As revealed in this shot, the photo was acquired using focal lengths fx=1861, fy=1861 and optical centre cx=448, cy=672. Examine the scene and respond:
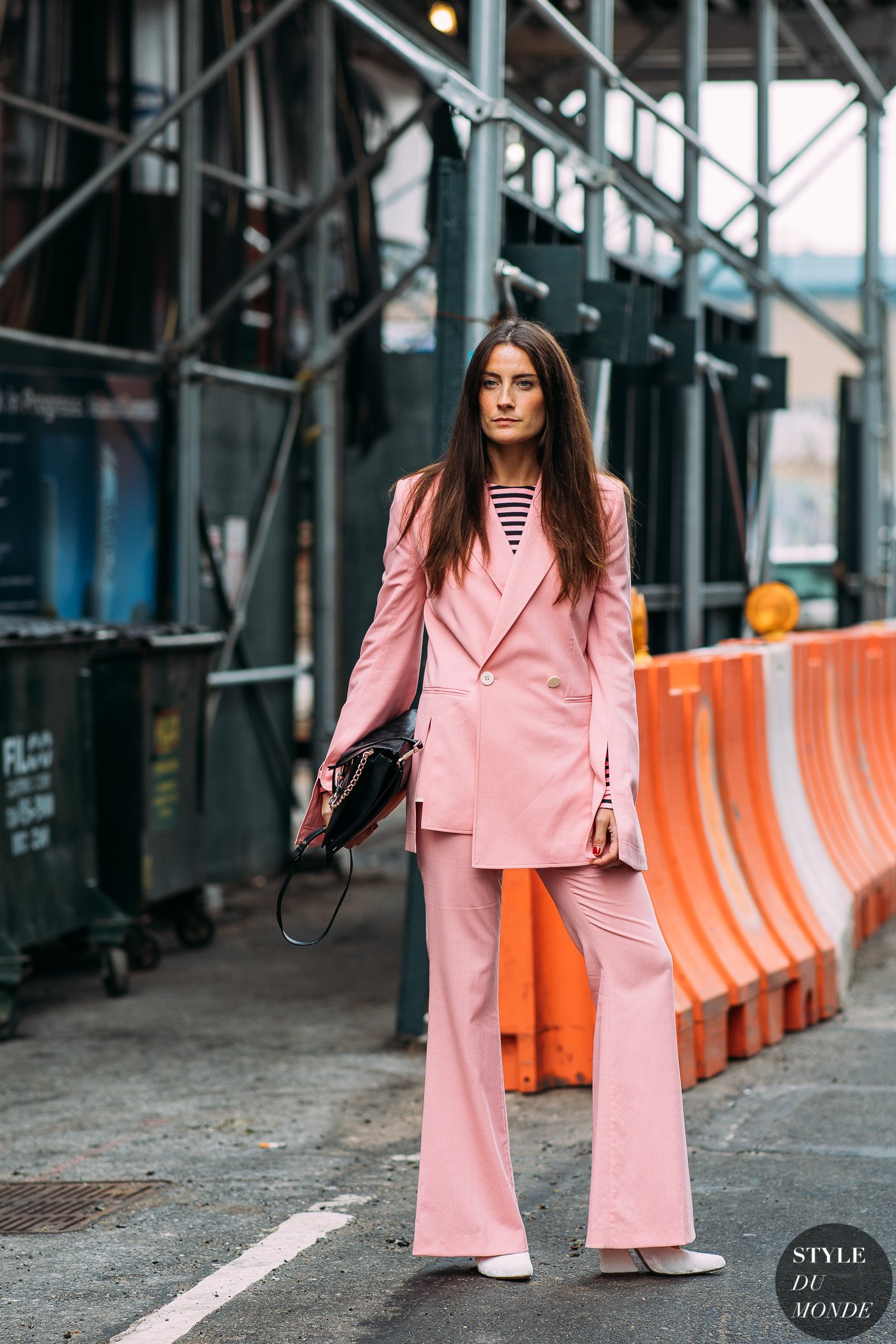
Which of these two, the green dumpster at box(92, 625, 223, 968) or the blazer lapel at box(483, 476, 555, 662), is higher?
the blazer lapel at box(483, 476, 555, 662)

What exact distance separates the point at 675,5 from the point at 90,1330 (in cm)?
1261

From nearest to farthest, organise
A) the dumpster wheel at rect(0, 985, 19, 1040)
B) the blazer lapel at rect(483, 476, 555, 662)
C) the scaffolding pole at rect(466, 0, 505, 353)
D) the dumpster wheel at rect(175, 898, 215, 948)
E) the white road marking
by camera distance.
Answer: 1. the white road marking
2. the blazer lapel at rect(483, 476, 555, 662)
3. the scaffolding pole at rect(466, 0, 505, 353)
4. the dumpster wheel at rect(0, 985, 19, 1040)
5. the dumpster wheel at rect(175, 898, 215, 948)

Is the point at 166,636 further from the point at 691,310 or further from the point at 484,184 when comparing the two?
the point at 691,310

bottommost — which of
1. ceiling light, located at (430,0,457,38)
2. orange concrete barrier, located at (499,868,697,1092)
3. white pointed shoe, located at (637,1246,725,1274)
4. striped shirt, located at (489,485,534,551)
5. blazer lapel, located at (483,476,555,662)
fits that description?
white pointed shoe, located at (637,1246,725,1274)

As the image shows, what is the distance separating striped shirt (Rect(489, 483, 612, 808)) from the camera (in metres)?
4.28

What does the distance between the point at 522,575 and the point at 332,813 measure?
69cm

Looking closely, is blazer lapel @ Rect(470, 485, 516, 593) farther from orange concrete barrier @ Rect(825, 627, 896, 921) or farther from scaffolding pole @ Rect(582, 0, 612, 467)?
orange concrete barrier @ Rect(825, 627, 896, 921)

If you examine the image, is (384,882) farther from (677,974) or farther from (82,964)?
(677,974)

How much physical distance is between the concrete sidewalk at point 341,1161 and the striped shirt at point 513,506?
1718 mm

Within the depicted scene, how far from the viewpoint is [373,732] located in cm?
431

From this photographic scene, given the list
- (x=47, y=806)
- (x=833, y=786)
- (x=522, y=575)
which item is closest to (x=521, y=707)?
(x=522, y=575)

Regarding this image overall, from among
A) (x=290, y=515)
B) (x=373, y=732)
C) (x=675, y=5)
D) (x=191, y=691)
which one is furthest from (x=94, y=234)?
(x=373, y=732)

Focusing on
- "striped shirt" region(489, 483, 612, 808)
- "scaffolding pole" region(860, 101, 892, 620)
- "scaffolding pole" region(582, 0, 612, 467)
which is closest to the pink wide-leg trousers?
"striped shirt" region(489, 483, 612, 808)

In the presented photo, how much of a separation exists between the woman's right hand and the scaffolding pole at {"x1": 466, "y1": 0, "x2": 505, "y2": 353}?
274cm
